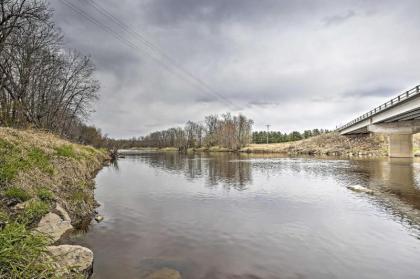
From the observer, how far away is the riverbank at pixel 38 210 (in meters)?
4.30

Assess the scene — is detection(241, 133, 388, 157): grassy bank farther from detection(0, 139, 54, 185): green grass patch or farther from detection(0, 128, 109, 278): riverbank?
detection(0, 139, 54, 185): green grass patch

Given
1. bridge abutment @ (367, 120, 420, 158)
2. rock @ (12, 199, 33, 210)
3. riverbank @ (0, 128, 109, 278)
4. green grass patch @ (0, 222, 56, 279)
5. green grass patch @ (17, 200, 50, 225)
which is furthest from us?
bridge abutment @ (367, 120, 420, 158)

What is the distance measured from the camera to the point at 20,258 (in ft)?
13.6

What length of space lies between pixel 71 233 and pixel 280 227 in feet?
31.0

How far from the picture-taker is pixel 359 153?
7319 cm

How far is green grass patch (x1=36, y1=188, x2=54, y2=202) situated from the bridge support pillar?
217 ft

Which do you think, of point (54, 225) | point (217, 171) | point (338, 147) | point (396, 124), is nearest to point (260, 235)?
point (54, 225)

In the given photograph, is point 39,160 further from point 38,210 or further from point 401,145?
point 401,145

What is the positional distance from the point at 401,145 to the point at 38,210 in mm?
67772

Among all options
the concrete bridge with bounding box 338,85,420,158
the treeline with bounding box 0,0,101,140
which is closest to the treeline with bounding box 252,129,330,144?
the concrete bridge with bounding box 338,85,420,158

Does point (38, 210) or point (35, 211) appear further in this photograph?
point (38, 210)

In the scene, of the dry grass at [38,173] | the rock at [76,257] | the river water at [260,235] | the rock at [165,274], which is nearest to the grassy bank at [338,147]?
the river water at [260,235]

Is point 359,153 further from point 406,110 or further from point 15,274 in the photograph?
point 15,274

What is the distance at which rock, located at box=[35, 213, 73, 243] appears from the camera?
31.1 feet
